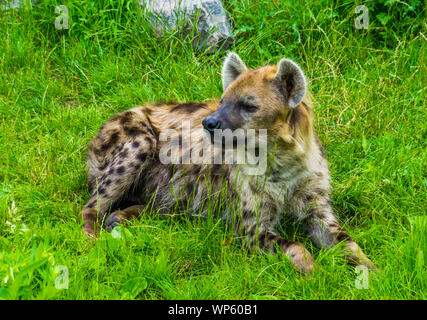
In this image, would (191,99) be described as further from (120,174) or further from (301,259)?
(301,259)

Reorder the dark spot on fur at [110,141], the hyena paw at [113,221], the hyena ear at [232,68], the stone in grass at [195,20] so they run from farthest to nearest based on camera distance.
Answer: the stone in grass at [195,20] < the dark spot on fur at [110,141] < the hyena paw at [113,221] < the hyena ear at [232,68]

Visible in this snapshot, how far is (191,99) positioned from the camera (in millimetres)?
4781

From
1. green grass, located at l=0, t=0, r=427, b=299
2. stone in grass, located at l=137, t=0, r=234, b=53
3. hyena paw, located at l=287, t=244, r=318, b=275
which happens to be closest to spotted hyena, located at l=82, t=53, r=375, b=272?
hyena paw, located at l=287, t=244, r=318, b=275

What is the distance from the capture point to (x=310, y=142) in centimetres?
351

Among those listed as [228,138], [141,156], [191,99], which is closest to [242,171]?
[228,138]

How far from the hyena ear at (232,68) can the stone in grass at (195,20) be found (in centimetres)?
146

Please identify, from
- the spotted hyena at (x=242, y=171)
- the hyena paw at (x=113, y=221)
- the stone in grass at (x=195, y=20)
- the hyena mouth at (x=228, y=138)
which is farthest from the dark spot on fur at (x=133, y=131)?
the stone in grass at (x=195, y=20)

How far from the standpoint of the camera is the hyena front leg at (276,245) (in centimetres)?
301

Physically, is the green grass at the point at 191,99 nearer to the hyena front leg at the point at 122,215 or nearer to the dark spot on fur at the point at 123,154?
the hyena front leg at the point at 122,215

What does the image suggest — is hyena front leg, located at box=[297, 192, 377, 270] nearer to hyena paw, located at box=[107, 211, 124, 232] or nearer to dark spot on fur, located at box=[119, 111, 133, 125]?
hyena paw, located at box=[107, 211, 124, 232]

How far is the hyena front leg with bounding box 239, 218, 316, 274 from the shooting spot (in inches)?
118

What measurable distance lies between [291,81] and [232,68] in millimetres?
488

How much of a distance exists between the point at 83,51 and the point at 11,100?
0.77 meters

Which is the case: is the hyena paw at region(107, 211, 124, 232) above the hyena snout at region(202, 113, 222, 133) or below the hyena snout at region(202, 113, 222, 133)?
below
